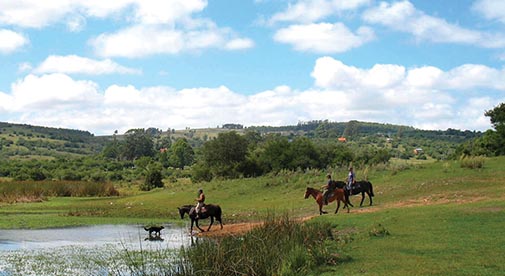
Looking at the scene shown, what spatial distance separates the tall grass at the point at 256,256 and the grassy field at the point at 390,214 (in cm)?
61

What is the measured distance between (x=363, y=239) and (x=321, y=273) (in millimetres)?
Answer: 5269

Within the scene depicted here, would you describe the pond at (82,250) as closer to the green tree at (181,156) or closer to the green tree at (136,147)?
the green tree at (181,156)

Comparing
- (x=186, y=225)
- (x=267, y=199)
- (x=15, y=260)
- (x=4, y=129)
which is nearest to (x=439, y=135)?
(x=4, y=129)

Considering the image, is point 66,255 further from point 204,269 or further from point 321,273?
point 321,273

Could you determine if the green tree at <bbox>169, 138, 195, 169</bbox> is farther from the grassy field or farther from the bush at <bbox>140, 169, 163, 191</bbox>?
the grassy field

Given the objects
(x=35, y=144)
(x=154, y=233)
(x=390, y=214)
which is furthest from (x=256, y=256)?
(x=35, y=144)

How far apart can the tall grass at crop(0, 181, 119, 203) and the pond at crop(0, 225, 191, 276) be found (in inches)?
960

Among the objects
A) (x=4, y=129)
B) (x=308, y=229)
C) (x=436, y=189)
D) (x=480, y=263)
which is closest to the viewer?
(x=480, y=263)

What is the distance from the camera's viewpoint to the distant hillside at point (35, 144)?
15238cm

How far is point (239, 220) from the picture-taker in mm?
31375

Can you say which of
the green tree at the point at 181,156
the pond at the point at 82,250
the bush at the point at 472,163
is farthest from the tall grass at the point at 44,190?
the green tree at the point at 181,156

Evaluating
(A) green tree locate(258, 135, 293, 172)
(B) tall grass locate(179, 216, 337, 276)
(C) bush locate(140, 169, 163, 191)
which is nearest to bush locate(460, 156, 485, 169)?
(B) tall grass locate(179, 216, 337, 276)

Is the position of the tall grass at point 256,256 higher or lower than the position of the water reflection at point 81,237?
higher

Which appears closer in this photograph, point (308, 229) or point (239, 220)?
point (308, 229)
